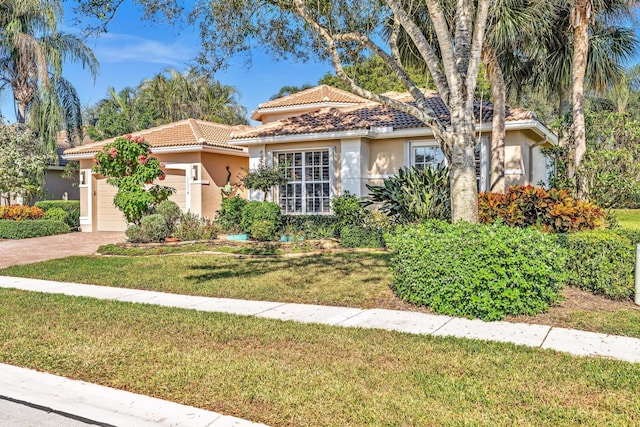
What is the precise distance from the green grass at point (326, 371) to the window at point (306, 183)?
10.3 m

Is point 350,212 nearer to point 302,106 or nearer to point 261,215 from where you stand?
point 261,215

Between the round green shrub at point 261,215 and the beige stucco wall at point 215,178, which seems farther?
the beige stucco wall at point 215,178

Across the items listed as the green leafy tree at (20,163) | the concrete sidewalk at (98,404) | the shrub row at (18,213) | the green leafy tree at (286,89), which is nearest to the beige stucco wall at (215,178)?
the shrub row at (18,213)

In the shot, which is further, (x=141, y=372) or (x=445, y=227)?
Answer: (x=445, y=227)

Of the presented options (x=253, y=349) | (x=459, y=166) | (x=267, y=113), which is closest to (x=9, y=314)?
(x=253, y=349)

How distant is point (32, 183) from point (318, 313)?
61.7 feet

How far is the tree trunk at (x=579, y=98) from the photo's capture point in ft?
40.3

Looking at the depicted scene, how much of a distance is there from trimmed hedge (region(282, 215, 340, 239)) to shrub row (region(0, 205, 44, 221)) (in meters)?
11.2

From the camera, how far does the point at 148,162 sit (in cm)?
1529

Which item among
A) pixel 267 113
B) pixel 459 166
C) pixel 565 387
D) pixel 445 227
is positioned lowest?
pixel 565 387

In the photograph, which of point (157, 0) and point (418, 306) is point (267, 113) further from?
point (418, 306)

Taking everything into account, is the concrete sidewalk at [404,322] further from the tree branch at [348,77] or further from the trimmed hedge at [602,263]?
the tree branch at [348,77]

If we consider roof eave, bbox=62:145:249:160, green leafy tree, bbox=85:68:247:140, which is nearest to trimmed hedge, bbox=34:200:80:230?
roof eave, bbox=62:145:249:160

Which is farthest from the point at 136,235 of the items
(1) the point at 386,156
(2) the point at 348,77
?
(2) the point at 348,77
